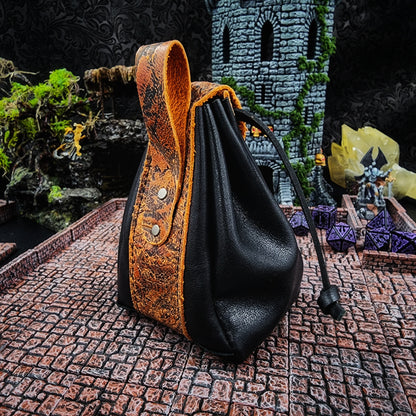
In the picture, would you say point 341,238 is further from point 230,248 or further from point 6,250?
point 6,250

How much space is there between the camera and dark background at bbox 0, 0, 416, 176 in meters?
5.70

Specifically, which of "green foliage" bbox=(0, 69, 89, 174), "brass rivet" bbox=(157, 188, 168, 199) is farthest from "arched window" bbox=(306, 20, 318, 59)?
"brass rivet" bbox=(157, 188, 168, 199)

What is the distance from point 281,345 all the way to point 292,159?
3.95 meters

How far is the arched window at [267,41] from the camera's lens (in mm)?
5128

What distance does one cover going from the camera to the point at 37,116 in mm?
4441

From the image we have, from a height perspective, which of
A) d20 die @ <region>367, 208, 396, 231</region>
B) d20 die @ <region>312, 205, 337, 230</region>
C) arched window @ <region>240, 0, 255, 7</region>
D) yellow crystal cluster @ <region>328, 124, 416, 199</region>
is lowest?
yellow crystal cluster @ <region>328, 124, 416, 199</region>

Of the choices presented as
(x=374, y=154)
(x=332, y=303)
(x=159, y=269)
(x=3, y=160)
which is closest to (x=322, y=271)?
(x=332, y=303)

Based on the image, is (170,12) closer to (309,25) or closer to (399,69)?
(309,25)

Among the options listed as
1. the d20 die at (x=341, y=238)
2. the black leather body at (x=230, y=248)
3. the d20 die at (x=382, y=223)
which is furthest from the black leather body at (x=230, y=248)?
the d20 die at (x=382, y=223)

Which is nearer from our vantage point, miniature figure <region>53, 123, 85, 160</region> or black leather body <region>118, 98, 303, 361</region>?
black leather body <region>118, 98, 303, 361</region>

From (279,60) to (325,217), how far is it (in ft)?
8.37

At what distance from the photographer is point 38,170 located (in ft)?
15.6

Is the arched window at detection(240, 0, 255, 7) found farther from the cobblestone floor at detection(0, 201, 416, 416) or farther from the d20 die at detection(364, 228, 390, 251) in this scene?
the cobblestone floor at detection(0, 201, 416, 416)

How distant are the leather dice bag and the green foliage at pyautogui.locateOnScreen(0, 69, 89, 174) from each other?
131 inches
